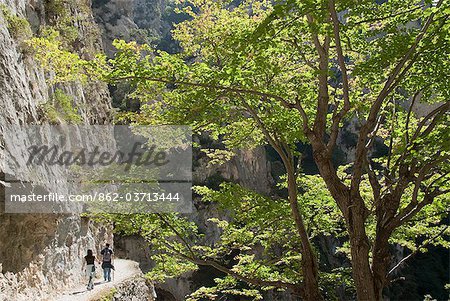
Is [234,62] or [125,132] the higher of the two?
[125,132]

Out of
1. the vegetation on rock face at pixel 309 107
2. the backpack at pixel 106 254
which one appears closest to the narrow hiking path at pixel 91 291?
the backpack at pixel 106 254

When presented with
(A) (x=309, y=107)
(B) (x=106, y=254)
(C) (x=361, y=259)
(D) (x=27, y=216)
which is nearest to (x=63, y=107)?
(D) (x=27, y=216)

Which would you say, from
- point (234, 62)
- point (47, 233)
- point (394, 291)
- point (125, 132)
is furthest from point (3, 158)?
point (394, 291)

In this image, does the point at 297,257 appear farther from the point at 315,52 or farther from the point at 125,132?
the point at 125,132

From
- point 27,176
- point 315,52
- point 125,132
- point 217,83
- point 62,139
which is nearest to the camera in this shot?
point 217,83

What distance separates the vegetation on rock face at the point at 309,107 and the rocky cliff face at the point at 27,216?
10.3 ft

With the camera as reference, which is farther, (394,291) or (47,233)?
(394,291)

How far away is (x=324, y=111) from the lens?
6.36 metres

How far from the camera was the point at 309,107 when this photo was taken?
7.75 meters

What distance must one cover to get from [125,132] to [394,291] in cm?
2296

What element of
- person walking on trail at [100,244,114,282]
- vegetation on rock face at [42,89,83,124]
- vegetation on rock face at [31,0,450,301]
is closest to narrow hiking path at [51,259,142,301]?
person walking on trail at [100,244,114,282]

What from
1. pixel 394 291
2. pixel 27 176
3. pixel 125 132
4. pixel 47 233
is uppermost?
pixel 125 132

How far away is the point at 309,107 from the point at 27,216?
6.72 metres

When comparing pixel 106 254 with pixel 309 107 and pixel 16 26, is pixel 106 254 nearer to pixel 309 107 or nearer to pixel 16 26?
pixel 16 26
